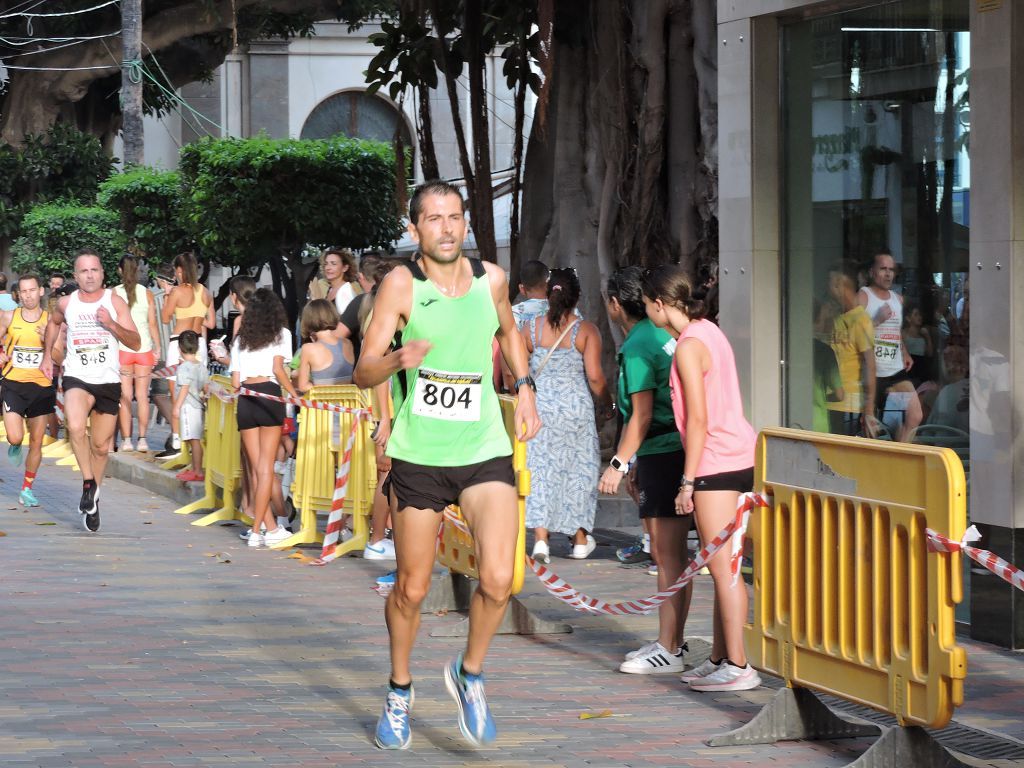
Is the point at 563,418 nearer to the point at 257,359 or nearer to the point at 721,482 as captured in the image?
the point at 257,359

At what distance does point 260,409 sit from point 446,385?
18.8 ft

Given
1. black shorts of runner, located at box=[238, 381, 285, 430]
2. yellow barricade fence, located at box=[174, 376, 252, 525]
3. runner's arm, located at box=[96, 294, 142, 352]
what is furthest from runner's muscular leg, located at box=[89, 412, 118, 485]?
black shorts of runner, located at box=[238, 381, 285, 430]

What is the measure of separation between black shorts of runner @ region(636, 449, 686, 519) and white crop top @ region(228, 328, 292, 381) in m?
4.72

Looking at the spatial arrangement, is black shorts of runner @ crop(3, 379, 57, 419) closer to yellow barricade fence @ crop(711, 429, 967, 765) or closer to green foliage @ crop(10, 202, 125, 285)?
yellow barricade fence @ crop(711, 429, 967, 765)

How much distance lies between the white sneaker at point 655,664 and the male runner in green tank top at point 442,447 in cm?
148

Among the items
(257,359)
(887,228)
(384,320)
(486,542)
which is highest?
(887,228)

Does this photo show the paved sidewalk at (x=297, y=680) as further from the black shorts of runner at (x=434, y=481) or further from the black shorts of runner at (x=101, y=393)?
the black shorts of runner at (x=101, y=393)

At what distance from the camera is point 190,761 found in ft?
18.9

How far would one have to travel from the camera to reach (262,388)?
11.5 m

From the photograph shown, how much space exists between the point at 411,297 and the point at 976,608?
3482 millimetres

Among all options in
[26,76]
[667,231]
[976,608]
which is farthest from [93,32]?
[976,608]

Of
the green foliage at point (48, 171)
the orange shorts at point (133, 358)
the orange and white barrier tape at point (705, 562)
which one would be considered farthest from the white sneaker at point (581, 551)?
the green foliage at point (48, 171)

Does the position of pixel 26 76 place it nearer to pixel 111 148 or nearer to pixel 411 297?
pixel 111 148

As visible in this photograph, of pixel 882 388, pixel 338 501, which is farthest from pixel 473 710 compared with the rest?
pixel 338 501
